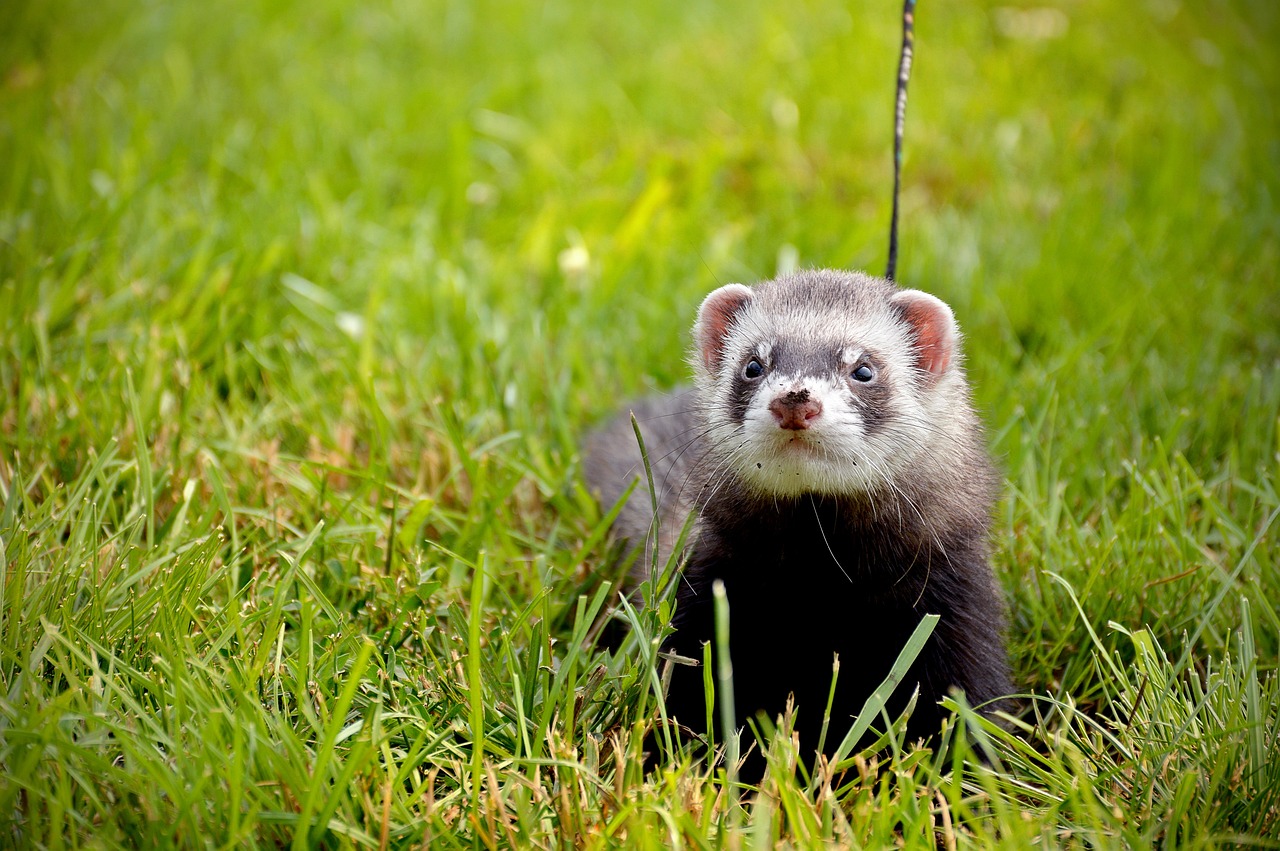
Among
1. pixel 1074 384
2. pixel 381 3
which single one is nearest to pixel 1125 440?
pixel 1074 384

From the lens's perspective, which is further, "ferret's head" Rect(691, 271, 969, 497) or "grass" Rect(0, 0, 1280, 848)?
"ferret's head" Rect(691, 271, 969, 497)

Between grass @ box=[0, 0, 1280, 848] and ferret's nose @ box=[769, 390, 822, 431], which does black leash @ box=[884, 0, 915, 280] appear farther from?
grass @ box=[0, 0, 1280, 848]

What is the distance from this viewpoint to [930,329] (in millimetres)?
2814

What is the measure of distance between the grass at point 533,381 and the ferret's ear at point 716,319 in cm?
65

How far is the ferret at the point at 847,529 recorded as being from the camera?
8.60 ft

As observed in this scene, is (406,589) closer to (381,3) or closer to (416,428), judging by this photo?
(416,428)

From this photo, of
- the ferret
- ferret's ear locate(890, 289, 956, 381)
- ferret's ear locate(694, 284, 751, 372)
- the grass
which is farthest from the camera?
ferret's ear locate(694, 284, 751, 372)

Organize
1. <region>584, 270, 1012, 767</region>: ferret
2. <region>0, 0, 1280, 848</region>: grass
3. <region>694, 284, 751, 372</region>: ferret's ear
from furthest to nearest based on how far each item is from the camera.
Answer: <region>694, 284, 751, 372</region>: ferret's ear, <region>584, 270, 1012, 767</region>: ferret, <region>0, 0, 1280, 848</region>: grass

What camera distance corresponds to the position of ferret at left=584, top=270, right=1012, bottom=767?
2621mm

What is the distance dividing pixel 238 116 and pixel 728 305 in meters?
3.87

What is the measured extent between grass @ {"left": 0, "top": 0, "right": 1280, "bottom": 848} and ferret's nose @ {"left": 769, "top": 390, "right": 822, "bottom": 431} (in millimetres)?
538

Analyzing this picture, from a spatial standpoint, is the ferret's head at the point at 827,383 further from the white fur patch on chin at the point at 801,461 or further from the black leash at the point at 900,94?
the black leash at the point at 900,94

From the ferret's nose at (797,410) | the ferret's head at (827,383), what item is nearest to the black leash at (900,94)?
the ferret's head at (827,383)

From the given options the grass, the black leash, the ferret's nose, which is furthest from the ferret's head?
the grass
